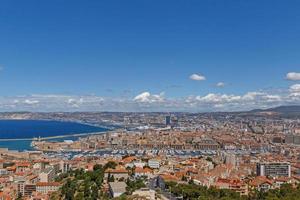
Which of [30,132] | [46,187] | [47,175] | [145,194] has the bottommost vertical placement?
[46,187]

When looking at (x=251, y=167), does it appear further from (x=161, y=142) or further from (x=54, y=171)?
(x=161, y=142)

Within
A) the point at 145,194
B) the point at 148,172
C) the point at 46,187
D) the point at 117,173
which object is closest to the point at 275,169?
the point at 148,172

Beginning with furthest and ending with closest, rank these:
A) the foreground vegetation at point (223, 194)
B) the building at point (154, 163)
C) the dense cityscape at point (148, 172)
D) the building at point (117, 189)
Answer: the building at point (154, 163)
the dense cityscape at point (148, 172)
the building at point (117, 189)
the foreground vegetation at point (223, 194)

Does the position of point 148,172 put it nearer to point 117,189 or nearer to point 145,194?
point 117,189

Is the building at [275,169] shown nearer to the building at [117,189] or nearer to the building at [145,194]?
the building at [117,189]

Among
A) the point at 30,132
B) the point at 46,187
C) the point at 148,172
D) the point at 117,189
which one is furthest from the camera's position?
the point at 30,132

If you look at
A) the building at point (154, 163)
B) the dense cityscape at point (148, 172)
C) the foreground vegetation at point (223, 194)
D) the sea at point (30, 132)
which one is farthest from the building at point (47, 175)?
the sea at point (30, 132)

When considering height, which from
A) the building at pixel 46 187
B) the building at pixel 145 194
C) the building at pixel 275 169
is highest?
the building at pixel 145 194
